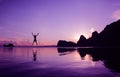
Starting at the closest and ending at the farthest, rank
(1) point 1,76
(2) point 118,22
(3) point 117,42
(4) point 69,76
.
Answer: (1) point 1,76, (4) point 69,76, (3) point 117,42, (2) point 118,22

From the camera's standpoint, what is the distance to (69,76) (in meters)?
14.1

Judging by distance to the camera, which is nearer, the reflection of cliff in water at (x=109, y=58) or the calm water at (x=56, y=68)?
the calm water at (x=56, y=68)

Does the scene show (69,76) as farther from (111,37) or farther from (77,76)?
(111,37)

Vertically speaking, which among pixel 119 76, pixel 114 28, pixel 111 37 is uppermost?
pixel 114 28

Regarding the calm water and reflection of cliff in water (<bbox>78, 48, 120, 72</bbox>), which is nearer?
the calm water

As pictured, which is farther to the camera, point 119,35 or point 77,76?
point 119,35

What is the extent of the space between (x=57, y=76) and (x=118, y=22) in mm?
197702

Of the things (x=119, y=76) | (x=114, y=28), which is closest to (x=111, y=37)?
(x=114, y=28)

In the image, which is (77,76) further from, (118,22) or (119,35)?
(118,22)

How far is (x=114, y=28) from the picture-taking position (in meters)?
194

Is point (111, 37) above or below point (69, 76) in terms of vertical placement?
above

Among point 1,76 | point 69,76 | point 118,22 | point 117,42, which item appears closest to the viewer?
point 1,76

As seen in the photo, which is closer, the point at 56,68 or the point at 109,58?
the point at 56,68

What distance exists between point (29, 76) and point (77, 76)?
4.56m
